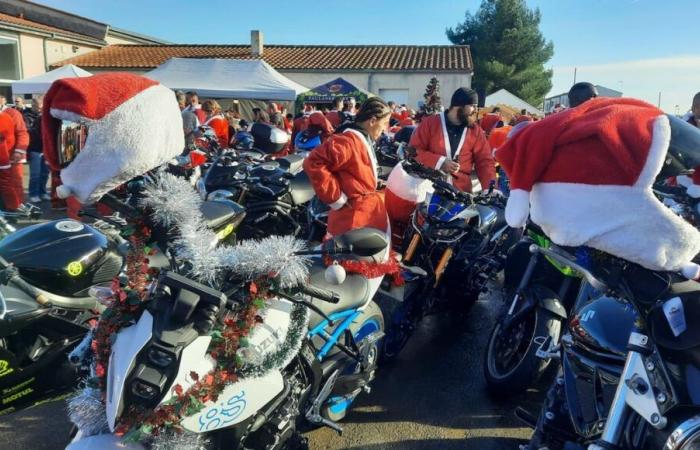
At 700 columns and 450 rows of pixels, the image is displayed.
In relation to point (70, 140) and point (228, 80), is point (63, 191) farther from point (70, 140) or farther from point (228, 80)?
point (228, 80)

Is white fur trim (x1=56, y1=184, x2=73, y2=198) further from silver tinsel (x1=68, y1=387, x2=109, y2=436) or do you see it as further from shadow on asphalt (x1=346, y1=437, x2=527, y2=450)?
shadow on asphalt (x1=346, y1=437, x2=527, y2=450)

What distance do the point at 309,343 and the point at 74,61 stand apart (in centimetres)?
3104

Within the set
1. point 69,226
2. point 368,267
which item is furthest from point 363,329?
point 69,226

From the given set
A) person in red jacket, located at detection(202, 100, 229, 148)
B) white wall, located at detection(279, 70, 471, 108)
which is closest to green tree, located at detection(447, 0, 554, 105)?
white wall, located at detection(279, 70, 471, 108)

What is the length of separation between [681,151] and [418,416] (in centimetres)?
229

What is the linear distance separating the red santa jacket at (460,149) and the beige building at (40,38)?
22.7 metres

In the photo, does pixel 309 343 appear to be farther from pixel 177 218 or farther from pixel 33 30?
pixel 33 30

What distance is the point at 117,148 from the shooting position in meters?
1.93

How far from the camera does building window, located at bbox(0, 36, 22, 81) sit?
74.7 feet

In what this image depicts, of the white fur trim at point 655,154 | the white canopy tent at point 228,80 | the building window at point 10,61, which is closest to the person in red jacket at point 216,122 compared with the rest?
the white canopy tent at point 228,80

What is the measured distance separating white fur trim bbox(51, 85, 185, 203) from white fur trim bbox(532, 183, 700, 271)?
1439 millimetres

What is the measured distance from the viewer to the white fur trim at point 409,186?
3.95m

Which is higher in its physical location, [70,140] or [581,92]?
[581,92]

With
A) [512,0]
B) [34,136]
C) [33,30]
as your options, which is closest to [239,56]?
[33,30]
